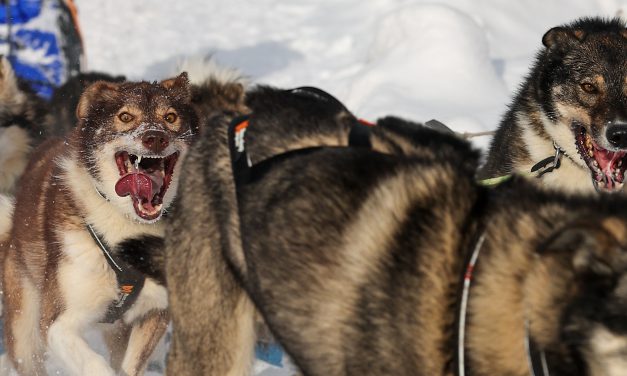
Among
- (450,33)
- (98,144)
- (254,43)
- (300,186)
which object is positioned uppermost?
(254,43)

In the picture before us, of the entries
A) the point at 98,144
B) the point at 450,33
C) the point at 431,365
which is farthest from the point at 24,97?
the point at 450,33

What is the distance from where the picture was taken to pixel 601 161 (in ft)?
13.0

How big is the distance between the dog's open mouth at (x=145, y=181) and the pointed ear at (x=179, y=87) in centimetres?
34

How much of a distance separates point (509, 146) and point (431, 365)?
2170 millimetres

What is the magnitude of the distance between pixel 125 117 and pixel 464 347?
93.5 inches

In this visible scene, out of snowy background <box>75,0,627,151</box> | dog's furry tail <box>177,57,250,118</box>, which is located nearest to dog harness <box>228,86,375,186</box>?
dog's furry tail <box>177,57,250,118</box>

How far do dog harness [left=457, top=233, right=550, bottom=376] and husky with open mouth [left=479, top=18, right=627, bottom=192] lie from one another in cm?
176

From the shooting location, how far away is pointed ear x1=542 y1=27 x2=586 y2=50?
4.11m

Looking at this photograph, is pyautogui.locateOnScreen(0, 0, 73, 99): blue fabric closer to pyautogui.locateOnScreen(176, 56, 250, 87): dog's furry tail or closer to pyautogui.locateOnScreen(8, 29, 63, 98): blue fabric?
pyautogui.locateOnScreen(8, 29, 63, 98): blue fabric

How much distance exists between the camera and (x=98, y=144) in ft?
13.3

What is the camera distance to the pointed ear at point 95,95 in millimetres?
4145

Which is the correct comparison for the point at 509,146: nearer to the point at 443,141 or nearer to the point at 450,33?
the point at 443,141

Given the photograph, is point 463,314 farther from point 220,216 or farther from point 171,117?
point 171,117

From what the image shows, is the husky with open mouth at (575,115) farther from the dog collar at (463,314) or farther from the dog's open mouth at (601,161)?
the dog collar at (463,314)
